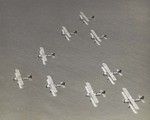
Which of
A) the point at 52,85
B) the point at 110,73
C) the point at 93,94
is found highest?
the point at 52,85

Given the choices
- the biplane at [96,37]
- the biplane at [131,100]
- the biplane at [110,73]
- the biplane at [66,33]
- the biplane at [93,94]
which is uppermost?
the biplane at [66,33]

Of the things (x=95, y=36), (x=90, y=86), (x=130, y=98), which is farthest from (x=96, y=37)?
(x=130, y=98)

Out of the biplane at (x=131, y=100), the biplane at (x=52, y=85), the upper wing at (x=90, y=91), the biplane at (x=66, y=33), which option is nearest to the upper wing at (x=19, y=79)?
the biplane at (x=52, y=85)

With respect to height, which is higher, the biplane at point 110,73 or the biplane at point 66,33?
the biplane at point 66,33

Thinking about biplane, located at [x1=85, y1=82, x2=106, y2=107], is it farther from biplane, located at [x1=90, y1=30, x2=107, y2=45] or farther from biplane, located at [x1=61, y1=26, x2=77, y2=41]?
biplane, located at [x1=61, y1=26, x2=77, y2=41]

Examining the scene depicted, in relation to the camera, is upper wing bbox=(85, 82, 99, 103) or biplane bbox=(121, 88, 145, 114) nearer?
biplane bbox=(121, 88, 145, 114)

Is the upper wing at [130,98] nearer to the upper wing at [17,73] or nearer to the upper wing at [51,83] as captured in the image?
the upper wing at [51,83]

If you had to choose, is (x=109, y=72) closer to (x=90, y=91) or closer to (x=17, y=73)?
(x=90, y=91)

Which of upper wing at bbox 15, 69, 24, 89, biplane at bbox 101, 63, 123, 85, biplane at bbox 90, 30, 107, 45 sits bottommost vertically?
biplane at bbox 101, 63, 123, 85

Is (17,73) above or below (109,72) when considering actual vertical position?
above

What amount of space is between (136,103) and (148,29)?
9.76ft

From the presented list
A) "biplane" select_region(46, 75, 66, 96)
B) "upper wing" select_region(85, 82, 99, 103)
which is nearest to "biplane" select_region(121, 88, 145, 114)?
"upper wing" select_region(85, 82, 99, 103)

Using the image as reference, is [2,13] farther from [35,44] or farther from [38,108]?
[38,108]

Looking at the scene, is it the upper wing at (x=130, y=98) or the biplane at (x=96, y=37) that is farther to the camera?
the biplane at (x=96, y=37)
